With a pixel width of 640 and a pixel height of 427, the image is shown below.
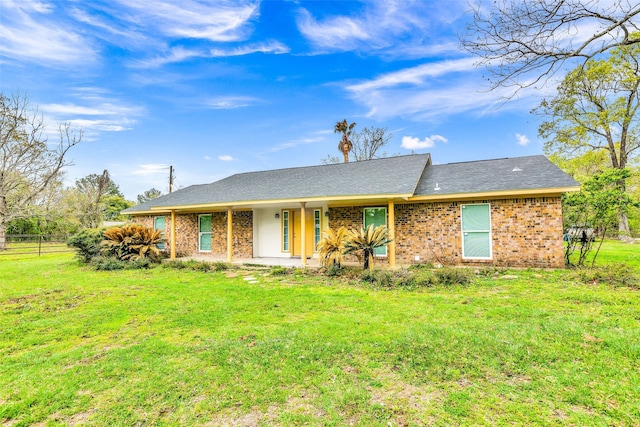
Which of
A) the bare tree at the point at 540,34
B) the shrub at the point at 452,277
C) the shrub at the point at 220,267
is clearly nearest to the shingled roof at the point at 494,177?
the shrub at the point at 452,277

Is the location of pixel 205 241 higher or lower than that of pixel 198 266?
higher

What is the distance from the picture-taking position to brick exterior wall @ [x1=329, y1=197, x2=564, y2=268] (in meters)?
8.27

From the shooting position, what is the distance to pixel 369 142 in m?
28.9

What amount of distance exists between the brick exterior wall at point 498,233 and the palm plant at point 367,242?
1798 mm

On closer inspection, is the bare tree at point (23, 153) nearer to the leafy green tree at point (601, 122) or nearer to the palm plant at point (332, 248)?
the palm plant at point (332, 248)

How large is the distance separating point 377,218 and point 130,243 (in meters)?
9.34

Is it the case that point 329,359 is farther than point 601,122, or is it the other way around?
point 601,122

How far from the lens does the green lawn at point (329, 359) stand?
2.37 m

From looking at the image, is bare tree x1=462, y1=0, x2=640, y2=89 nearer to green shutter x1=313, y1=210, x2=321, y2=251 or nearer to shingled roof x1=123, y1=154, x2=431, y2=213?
shingled roof x1=123, y1=154, x2=431, y2=213

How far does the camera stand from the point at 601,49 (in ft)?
15.4

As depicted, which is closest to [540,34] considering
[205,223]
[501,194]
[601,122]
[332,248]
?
[501,194]

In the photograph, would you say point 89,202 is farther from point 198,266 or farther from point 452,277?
A: point 452,277

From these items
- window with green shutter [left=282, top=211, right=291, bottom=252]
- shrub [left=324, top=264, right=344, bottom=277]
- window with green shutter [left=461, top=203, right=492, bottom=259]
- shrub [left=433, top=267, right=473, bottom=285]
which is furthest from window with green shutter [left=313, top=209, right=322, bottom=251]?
shrub [left=433, top=267, right=473, bottom=285]

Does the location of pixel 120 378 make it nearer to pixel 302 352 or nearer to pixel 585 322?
pixel 302 352
